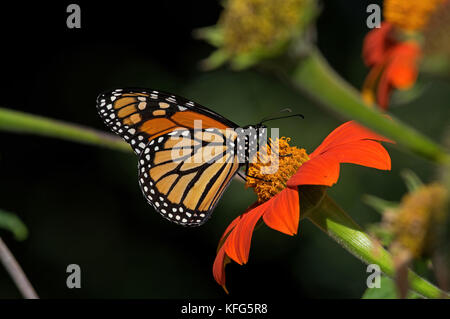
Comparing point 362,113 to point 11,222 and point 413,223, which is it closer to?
point 413,223

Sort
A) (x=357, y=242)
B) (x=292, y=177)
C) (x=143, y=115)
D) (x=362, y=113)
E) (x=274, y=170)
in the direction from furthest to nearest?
(x=143, y=115) → (x=274, y=170) → (x=292, y=177) → (x=357, y=242) → (x=362, y=113)

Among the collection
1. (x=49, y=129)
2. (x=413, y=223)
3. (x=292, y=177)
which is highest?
(x=49, y=129)

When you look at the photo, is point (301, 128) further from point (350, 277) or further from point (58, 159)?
point (58, 159)

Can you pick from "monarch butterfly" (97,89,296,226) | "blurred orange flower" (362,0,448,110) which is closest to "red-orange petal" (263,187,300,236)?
"blurred orange flower" (362,0,448,110)

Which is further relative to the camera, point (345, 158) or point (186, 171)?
point (186, 171)

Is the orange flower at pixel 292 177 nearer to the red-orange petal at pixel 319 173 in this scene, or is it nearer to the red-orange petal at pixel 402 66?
the red-orange petal at pixel 319 173

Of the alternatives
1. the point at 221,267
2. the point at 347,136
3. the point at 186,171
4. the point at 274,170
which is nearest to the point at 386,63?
the point at 347,136

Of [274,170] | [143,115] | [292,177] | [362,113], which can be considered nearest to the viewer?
[362,113]

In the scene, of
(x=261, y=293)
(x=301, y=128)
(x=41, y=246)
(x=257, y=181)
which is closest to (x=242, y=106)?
(x=301, y=128)
